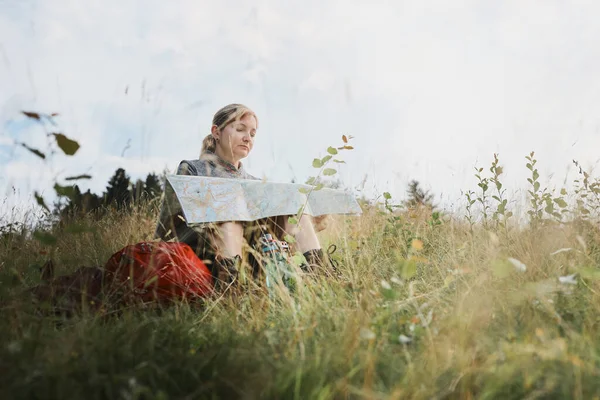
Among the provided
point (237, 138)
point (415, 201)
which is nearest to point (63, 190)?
point (237, 138)

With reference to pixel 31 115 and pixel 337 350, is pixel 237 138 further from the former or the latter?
pixel 337 350

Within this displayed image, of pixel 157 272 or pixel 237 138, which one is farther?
pixel 237 138

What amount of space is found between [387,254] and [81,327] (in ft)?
7.51

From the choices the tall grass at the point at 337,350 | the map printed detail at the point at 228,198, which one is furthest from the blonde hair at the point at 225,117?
the tall grass at the point at 337,350

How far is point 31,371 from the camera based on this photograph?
1.11m

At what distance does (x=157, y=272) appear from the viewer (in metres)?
2.12

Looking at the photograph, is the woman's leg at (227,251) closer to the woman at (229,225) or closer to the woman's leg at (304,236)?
the woman at (229,225)

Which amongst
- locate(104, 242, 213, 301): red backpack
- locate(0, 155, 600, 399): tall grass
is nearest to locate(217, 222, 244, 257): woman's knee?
locate(104, 242, 213, 301): red backpack

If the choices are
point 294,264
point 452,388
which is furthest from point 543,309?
point 294,264

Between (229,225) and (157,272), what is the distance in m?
0.56

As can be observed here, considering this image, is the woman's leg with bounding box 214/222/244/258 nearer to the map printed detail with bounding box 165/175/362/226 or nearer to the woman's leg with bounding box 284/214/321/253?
the map printed detail with bounding box 165/175/362/226

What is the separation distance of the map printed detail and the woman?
7 centimetres

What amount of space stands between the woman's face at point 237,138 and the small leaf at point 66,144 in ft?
5.72

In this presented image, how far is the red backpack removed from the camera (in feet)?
6.89
